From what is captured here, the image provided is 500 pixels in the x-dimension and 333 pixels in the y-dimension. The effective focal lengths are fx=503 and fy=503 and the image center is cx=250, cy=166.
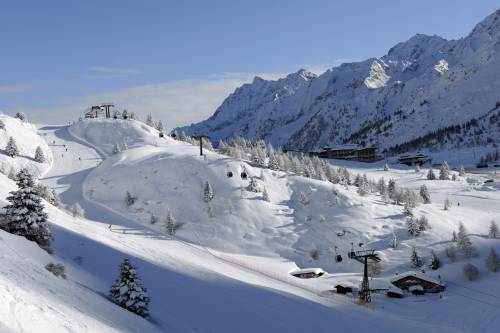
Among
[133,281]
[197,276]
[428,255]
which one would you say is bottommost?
[428,255]

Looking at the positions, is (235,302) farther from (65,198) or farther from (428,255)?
(65,198)

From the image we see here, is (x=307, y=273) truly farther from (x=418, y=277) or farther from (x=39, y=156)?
(x=39, y=156)

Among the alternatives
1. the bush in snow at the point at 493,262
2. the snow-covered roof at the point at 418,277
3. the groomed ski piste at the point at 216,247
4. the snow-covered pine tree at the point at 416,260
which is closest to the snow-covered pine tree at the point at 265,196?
the groomed ski piste at the point at 216,247

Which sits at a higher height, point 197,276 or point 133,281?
point 133,281

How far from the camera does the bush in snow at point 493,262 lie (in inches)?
2450

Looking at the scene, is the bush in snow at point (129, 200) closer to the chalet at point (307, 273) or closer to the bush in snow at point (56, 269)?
the chalet at point (307, 273)

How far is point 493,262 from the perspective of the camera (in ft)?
205

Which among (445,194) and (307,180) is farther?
(445,194)

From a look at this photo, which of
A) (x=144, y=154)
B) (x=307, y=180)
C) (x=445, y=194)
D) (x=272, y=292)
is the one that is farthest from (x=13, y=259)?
(x=445, y=194)

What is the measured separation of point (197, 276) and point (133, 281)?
14443 mm

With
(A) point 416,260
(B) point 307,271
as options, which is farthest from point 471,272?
(B) point 307,271

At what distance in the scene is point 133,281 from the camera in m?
26.0

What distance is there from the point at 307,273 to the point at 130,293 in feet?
135

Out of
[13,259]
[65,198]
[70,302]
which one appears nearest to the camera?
[70,302]
